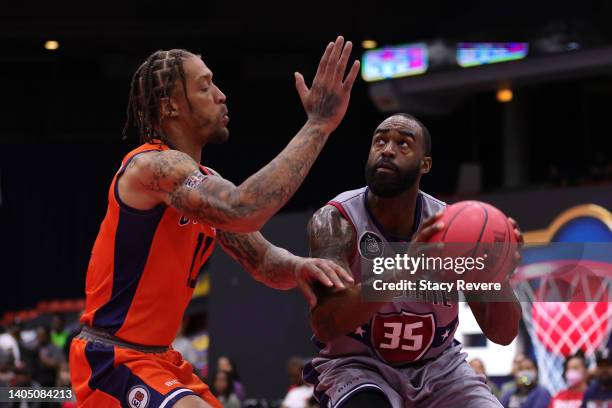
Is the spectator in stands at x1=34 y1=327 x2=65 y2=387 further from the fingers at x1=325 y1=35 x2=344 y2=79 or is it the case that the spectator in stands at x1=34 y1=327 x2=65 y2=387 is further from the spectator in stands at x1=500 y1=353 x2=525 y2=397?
the fingers at x1=325 y1=35 x2=344 y2=79

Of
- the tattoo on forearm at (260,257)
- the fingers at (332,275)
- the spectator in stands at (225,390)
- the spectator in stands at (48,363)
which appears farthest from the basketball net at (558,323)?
the spectator in stands at (48,363)

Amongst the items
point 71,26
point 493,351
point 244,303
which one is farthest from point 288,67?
point 493,351

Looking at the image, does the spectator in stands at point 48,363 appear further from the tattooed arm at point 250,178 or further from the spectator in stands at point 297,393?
the tattooed arm at point 250,178

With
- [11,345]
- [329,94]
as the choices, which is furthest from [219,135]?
[11,345]

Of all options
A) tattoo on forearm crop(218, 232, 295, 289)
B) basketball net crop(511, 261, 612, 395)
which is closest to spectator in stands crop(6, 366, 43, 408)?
basketball net crop(511, 261, 612, 395)

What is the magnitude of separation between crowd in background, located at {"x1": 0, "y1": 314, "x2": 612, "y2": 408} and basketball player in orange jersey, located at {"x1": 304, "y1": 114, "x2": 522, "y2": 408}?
1.16 m

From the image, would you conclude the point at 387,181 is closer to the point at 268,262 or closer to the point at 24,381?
the point at 268,262

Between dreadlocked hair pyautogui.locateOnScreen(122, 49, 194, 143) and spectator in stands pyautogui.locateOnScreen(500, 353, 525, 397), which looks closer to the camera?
dreadlocked hair pyautogui.locateOnScreen(122, 49, 194, 143)

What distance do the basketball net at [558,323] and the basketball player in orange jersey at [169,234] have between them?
6633 millimetres

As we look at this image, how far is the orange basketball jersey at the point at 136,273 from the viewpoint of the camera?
14.3 ft

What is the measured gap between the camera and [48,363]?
16.5 m

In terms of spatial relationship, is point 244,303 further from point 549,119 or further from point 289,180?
point 289,180

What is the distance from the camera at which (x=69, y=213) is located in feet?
78.4

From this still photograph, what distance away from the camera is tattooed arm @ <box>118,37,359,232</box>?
4121mm
